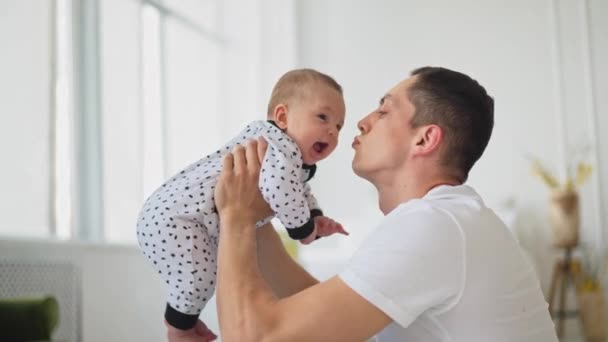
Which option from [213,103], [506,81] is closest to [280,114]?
[213,103]

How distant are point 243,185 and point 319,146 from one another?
28 centimetres

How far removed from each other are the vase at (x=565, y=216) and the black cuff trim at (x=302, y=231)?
4.05 meters

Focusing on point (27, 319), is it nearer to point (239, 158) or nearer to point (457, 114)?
point (239, 158)

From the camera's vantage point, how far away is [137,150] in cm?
483

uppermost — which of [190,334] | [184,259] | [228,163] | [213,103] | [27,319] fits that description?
[228,163]

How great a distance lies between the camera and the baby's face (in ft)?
Result: 6.07

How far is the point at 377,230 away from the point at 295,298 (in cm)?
19

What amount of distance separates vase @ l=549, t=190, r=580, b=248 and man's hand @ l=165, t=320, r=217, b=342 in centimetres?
417

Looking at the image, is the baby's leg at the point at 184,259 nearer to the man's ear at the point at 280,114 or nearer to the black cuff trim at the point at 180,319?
the black cuff trim at the point at 180,319

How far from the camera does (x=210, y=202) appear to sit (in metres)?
1.73

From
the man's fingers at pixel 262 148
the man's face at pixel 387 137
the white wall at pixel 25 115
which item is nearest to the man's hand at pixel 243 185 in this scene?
the man's fingers at pixel 262 148

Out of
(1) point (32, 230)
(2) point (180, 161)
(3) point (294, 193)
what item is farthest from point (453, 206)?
(2) point (180, 161)

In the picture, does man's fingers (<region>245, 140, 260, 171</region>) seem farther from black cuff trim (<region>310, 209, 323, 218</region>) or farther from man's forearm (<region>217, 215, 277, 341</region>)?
black cuff trim (<region>310, 209, 323, 218</region>)

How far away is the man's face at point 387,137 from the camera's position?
1.68m
